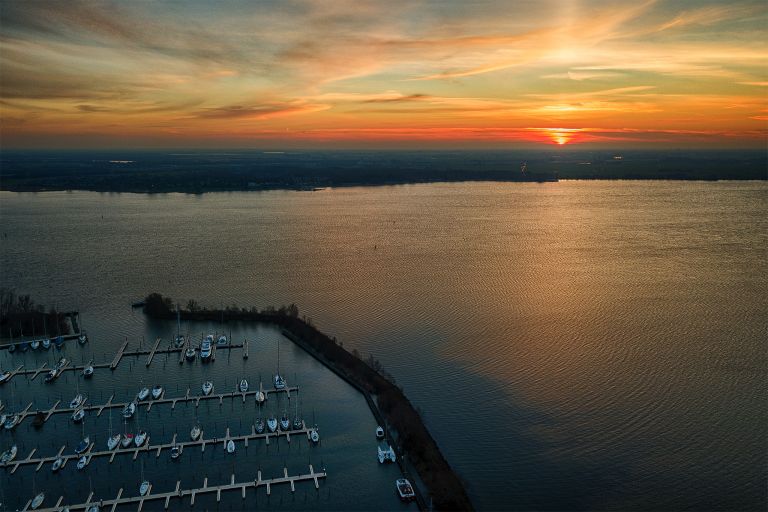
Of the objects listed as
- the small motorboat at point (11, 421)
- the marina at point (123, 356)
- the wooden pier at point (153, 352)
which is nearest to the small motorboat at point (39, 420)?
the small motorboat at point (11, 421)

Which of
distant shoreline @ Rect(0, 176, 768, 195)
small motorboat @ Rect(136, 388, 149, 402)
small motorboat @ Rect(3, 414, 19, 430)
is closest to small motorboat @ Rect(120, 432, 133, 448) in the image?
small motorboat @ Rect(136, 388, 149, 402)

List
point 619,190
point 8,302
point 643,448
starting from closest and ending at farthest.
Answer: point 643,448 → point 8,302 → point 619,190

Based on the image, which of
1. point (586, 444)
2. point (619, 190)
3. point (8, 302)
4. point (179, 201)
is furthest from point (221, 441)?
point (619, 190)

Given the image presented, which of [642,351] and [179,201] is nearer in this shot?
[642,351]

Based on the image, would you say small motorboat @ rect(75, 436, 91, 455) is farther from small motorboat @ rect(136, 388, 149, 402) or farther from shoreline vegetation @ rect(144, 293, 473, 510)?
shoreline vegetation @ rect(144, 293, 473, 510)

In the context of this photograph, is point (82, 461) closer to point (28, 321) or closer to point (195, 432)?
point (195, 432)

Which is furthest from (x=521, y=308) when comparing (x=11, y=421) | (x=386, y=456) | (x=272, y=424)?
(x=11, y=421)

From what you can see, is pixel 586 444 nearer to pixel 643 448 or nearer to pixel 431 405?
pixel 643 448
